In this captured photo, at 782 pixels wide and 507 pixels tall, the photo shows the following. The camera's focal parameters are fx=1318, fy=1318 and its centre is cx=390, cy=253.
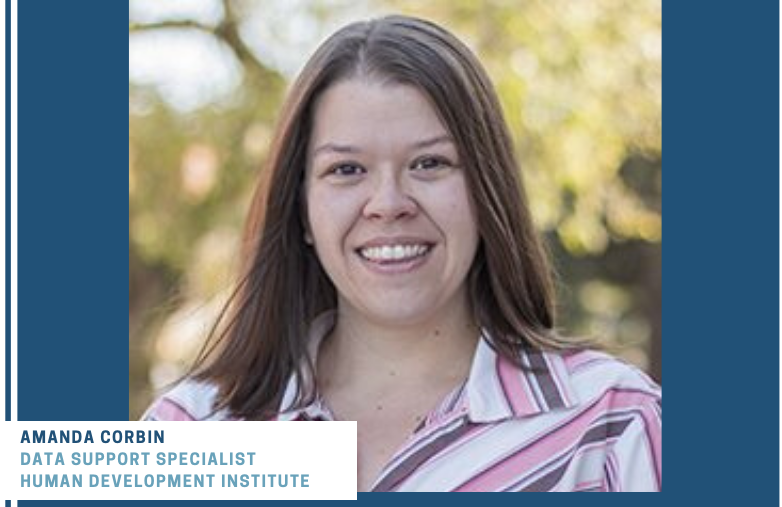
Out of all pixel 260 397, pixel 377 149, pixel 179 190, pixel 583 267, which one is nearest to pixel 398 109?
pixel 377 149

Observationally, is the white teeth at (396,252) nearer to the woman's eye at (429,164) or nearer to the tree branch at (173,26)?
the woman's eye at (429,164)

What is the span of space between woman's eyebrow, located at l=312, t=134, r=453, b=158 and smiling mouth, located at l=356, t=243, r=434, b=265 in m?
0.18

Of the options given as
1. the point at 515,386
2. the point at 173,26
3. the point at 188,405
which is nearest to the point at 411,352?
the point at 515,386

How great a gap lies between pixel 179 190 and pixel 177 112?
57 cm

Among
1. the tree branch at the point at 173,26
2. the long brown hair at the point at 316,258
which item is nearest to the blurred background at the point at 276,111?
the tree branch at the point at 173,26

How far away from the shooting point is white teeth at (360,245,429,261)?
94.5 inches

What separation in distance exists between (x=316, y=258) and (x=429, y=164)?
0.37 metres

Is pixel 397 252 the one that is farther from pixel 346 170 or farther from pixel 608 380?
pixel 608 380

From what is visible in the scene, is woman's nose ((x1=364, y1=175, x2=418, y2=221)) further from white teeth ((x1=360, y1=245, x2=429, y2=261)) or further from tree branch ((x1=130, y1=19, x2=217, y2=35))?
tree branch ((x1=130, y1=19, x2=217, y2=35))

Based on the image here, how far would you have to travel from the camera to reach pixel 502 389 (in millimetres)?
2418

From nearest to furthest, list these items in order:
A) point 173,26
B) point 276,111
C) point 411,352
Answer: point 411,352, point 173,26, point 276,111

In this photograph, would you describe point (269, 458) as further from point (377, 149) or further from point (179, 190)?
point (179, 190)

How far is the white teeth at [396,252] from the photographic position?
2400 mm

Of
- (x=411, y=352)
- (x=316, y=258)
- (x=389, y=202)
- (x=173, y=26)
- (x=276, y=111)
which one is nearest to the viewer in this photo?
(x=389, y=202)
